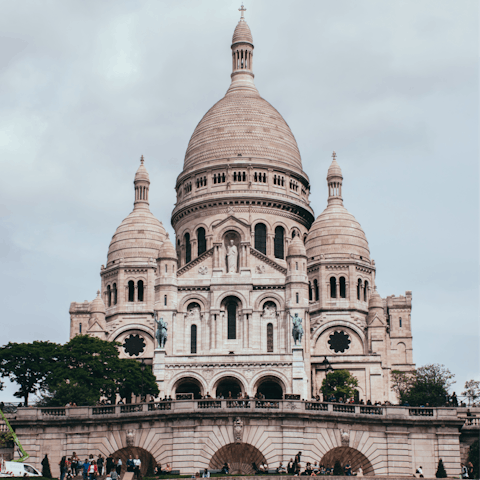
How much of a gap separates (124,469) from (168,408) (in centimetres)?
340

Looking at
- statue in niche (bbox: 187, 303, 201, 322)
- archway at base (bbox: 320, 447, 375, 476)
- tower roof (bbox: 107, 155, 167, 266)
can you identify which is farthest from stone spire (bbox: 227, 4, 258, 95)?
archway at base (bbox: 320, 447, 375, 476)

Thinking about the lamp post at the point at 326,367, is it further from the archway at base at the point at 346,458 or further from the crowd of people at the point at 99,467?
the crowd of people at the point at 99,467

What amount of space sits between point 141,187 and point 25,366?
41272 millimetres

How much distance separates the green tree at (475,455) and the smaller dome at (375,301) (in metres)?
42.2

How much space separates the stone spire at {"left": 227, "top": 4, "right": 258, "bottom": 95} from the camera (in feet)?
376

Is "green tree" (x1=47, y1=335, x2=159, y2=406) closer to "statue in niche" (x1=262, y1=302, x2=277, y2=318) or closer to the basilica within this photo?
the basilica

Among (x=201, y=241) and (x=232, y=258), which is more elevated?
(x=201, y=241)

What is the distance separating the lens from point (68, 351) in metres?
70.9

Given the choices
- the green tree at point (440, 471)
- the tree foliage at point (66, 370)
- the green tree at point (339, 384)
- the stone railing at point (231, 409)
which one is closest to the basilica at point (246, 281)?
the green tree at point (339, 384)

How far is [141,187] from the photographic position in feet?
349

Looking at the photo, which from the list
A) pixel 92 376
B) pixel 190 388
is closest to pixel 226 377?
pixel 190 388

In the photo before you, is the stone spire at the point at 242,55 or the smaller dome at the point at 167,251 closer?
the smaller dome at the point at 167,251

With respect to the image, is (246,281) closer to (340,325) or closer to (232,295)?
(232,295)

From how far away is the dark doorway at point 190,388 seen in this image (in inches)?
3310
